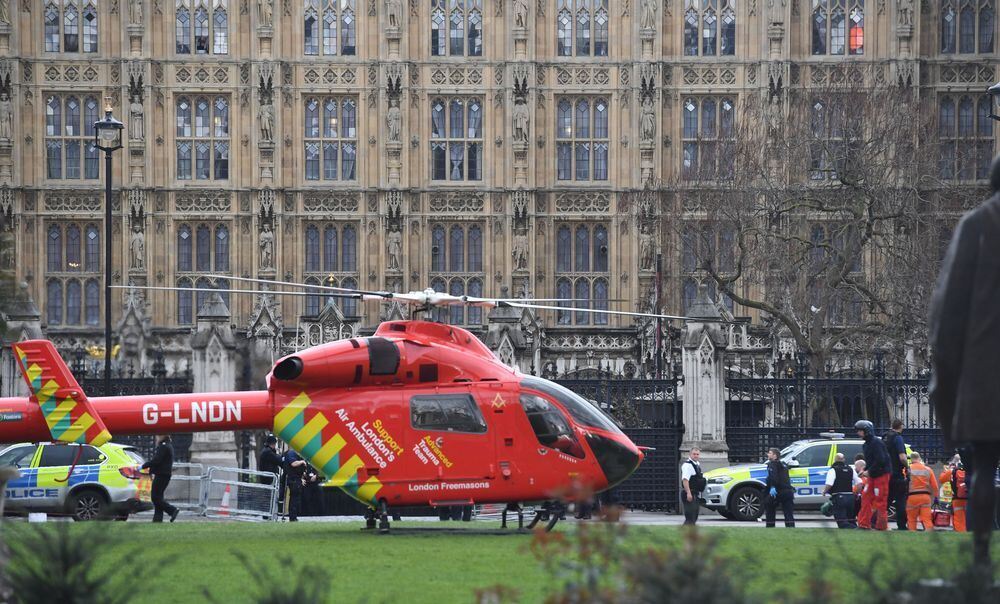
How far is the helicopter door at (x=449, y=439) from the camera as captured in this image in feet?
58.9

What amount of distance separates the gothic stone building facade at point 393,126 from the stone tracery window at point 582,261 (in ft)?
0.21

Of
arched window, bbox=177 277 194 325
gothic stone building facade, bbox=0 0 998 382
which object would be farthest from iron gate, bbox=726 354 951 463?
arched window, bbox=177 277 194 325

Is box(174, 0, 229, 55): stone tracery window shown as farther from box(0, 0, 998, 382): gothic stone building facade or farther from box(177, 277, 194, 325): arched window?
box(177, 277, 194, 325): arched window

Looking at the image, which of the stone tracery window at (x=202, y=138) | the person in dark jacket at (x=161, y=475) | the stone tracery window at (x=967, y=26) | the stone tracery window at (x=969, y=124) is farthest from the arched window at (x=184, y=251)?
the person in dark jacket at (x=161, y=475)

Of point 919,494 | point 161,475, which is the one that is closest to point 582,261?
point 919,494

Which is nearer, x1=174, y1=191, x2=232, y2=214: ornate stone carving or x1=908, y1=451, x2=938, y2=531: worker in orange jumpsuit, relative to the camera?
x1=908, y1=451, x2=938, y2=531: worker in orange jumpsuit

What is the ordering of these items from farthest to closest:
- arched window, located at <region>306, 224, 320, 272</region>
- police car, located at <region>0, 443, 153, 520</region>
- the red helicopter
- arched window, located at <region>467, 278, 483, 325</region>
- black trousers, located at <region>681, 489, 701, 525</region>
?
arched window, located at <region>467, 278, 483, 325</region>, arched window, located at <region>306, 224, 320, 272</region>, police car, located at <region>0, 443, 153, 520</region>, black trousers, located at <region>681, 489, 701, 525</region>, the red helicopter

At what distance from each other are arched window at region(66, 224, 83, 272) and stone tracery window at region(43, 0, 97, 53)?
504 centimetres

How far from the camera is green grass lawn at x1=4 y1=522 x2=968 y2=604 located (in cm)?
1130

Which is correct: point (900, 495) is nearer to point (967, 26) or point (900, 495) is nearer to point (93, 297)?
point (967, 26)

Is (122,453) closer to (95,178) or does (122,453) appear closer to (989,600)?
(989,600)

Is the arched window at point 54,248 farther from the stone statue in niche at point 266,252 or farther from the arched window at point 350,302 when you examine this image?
the arched window at point 350,302

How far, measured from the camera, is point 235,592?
11289 mm

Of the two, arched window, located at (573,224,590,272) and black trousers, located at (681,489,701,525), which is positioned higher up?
arched window, located at (573,224,590,272)
